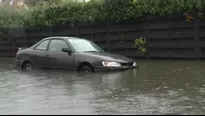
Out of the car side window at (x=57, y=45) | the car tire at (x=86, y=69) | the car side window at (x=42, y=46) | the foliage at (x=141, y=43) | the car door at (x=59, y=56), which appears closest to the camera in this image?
the car tire at (x=86, y=69)

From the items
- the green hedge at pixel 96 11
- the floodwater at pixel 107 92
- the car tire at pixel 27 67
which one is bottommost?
the floodwater at pixel 107 92

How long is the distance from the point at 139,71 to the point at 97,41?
5.61 m

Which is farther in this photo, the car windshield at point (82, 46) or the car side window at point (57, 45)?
the car side window at point (57, 45)

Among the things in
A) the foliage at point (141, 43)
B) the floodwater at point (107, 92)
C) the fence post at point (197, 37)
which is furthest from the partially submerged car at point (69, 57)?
the foliage at point (141, 43)

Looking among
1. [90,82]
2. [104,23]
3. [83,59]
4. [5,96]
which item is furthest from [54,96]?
[104,23]

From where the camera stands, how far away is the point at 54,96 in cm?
784

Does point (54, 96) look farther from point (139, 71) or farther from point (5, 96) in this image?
point (139, 71)

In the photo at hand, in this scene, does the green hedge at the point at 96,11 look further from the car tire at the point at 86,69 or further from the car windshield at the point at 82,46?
the car tire at the point at 86,69

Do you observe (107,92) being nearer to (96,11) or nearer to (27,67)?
(27,67)

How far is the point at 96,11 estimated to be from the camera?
1666 cm

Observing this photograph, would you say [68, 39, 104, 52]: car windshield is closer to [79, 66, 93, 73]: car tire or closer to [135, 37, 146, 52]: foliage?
[79, 66, 93, 73]: car tire

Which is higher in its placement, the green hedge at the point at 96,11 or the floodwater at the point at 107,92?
the green hedge at the point at 96,11

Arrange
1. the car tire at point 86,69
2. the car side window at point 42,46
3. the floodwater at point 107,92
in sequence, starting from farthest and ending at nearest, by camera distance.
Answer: the car side window at point 42,46 → the car tire at point 86,69 → the floodwater at point 107,92

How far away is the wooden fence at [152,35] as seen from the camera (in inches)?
549
